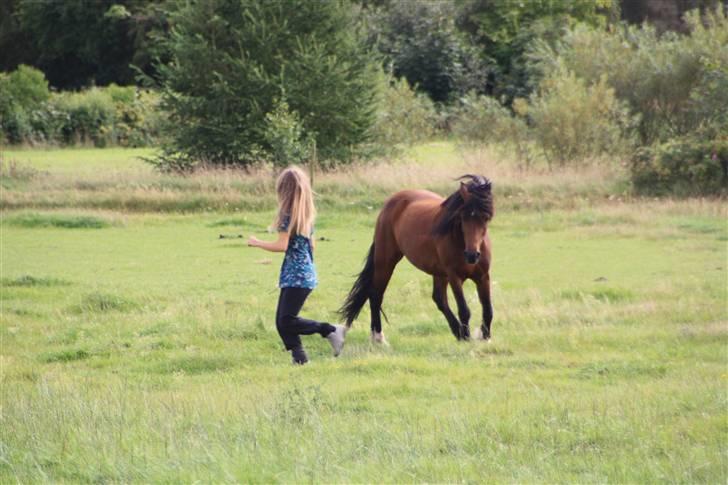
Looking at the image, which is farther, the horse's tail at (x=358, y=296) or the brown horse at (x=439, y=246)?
the horse's tail at (x=358, y=296)

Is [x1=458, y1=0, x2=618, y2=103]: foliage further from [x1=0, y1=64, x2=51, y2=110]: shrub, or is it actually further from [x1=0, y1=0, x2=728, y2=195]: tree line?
[x1=0, y1=64, x2=51, y2=110]: shrub

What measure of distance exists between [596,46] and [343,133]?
826 cm

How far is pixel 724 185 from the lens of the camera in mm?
27609

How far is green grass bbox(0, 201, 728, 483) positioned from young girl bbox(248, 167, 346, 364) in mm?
347

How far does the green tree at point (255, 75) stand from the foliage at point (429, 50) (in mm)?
26068

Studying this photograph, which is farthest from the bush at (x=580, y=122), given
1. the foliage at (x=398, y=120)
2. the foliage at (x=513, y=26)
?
the foliage at (x=513, y=26)

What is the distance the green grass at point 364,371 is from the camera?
22.1 feet

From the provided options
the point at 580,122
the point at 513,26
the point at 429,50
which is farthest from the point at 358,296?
the point at 513,26

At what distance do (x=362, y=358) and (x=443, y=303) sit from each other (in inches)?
75.3

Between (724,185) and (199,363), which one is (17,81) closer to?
(724,185)

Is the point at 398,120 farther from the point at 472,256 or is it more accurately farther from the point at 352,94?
the point at 472,256

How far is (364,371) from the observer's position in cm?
1118

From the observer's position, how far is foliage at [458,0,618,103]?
62.5 metres

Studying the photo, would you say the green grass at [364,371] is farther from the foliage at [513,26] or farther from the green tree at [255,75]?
the foliage at [513,26]
